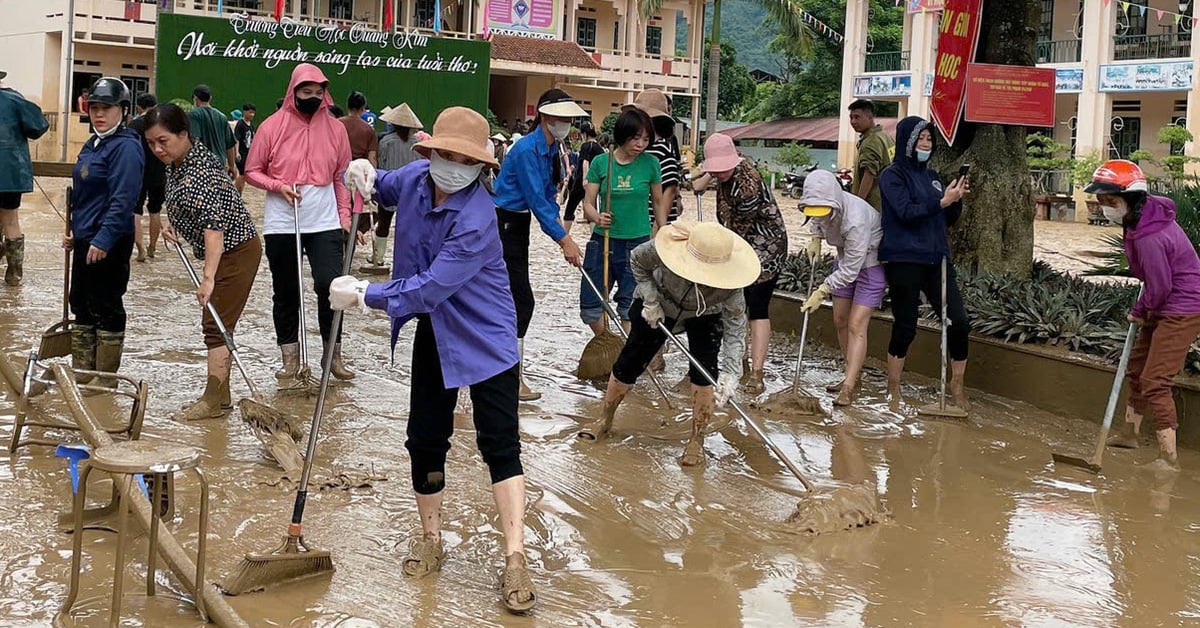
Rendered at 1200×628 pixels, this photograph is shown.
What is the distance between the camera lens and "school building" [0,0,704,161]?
35156 mm

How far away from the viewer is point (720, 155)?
24.6 feet

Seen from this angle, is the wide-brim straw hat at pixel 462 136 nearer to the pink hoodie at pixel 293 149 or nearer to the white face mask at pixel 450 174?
the white face mask at pixel 450 174

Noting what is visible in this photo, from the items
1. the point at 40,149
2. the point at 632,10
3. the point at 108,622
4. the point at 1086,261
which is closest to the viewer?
the point at 108,622

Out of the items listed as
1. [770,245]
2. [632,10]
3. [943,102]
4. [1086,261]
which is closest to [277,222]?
[770,245]

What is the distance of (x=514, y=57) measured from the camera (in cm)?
4128

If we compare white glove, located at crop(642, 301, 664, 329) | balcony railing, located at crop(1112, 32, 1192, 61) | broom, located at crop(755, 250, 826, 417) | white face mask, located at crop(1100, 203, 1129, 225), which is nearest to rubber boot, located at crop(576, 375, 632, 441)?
white glove, located at crop(642, 301, 664, 329)

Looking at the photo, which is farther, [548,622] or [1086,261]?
[1086,261]

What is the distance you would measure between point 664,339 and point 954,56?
464 cm

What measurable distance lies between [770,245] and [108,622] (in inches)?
191

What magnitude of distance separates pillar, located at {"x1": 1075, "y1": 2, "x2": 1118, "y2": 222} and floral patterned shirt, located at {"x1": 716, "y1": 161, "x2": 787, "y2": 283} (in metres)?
26.6

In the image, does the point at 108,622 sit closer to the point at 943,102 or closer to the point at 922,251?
the point at 922,251

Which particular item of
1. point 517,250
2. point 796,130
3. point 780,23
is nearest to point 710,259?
point 517,250

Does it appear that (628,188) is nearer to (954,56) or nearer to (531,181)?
(531,181)

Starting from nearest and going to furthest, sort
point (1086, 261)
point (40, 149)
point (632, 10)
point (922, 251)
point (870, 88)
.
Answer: point (922, 251) → point (1086, 261) → point (40, 149) → point (870, 88) → point (632, 10)
